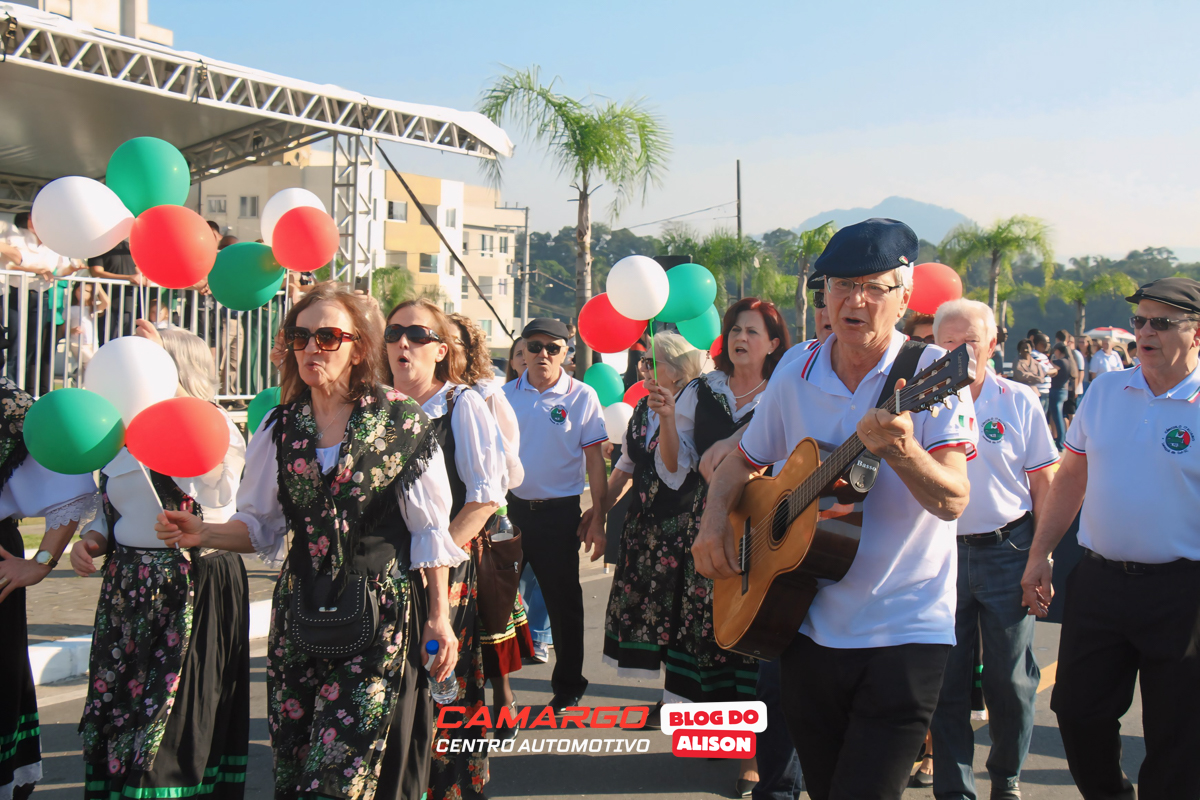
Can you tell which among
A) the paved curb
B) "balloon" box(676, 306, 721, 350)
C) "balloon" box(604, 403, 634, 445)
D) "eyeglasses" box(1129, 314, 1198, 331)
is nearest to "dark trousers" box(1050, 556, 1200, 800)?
"eyeglasses" box(1129, 314, 1198, 331)

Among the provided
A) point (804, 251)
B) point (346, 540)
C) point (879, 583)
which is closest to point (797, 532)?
point (879, 583)

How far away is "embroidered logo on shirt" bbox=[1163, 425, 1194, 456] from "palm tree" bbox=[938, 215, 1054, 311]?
3066 cm

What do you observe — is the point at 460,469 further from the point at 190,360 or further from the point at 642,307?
the point at 642,307

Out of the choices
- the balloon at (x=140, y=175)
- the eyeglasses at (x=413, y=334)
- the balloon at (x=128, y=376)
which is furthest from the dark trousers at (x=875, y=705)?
the balloon at (x=140, y=175)

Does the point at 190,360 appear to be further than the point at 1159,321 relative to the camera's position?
Yes

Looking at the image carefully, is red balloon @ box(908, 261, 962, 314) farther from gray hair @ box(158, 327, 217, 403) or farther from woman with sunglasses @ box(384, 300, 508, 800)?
gray hair @ box(158, 327, 217, 403)

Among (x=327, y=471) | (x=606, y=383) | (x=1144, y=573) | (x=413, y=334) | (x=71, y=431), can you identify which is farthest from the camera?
(x=606, y=383)

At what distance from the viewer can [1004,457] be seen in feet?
13.0

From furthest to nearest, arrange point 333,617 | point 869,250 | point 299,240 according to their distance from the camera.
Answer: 1. point 299,240
2. point 333,617
3. point 869,250

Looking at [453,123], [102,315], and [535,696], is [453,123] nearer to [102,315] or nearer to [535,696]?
[102,315]

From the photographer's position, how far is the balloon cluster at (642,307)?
5.21 m

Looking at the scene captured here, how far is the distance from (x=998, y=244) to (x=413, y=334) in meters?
33.0

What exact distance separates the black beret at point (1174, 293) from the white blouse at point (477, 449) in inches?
92.3

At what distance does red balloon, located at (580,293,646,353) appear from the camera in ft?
18.7
